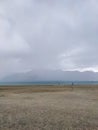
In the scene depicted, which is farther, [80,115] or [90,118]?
[80,115]

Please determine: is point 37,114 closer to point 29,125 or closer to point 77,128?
point 29,125

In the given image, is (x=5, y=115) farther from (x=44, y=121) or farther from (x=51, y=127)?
(x=51, y=127)

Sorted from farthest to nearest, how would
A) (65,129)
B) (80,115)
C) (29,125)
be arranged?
(80,115) < (29,125) < (65,129)

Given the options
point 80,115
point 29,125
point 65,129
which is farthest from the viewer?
point 80,115

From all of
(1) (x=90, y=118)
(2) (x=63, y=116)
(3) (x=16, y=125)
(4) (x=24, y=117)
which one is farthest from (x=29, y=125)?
(1) (x=90, y=118)

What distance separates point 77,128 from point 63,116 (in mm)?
3708

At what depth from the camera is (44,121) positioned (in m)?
17.8

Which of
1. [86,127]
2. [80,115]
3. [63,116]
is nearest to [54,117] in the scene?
[63,116]

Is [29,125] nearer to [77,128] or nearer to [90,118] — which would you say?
[77,128]

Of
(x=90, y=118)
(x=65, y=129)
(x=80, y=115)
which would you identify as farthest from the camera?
(x=80, y=115)

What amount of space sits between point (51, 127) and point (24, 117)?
152 inches

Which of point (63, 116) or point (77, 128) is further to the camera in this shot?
point (63, 116)

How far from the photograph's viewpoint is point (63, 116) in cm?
1962

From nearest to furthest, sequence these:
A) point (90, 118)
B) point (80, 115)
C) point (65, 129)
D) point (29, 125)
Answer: point (65, 129), point (29, 125), point (90, 118), point (80, 115)
